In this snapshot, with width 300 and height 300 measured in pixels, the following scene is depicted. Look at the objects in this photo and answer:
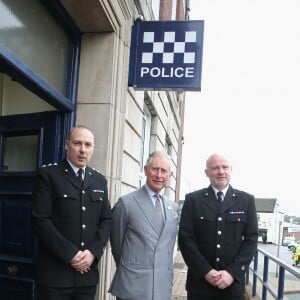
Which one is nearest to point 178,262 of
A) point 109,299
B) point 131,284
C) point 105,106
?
point 109,299

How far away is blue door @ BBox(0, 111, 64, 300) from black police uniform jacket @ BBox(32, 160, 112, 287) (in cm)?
132

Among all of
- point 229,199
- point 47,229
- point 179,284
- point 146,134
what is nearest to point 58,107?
point 47,229

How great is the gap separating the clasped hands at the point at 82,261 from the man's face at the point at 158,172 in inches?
27.4

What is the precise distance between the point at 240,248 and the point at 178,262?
1080cm

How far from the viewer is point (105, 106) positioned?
14.7ft

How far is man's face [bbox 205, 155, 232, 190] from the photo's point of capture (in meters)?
3.21

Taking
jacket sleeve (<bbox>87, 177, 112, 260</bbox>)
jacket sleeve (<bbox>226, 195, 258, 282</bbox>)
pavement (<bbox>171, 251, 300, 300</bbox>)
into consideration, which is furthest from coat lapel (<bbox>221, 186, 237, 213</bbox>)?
pavement (<bbox>171, 251, 300, 300</bbox>)

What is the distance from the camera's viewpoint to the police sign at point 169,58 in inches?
190

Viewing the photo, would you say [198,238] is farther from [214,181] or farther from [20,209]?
[20,209]

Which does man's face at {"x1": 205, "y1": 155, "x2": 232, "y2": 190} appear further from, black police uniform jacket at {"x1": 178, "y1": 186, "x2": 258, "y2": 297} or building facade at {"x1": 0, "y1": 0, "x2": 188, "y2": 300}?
building facade at {"x1": 0, "y1": 0, "x2": 188, "y2": 300}

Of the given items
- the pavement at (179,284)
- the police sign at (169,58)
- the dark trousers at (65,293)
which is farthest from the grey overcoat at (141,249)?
the pavement at (179,284)

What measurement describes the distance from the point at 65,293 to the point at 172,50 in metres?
3.10

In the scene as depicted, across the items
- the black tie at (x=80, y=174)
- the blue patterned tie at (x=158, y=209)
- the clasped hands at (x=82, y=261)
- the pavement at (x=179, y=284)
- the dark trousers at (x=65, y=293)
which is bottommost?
the pavement at (x=179, y=284)

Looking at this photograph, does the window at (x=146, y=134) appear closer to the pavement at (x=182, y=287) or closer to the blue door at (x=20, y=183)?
the pavement at (x=182, y=287)
